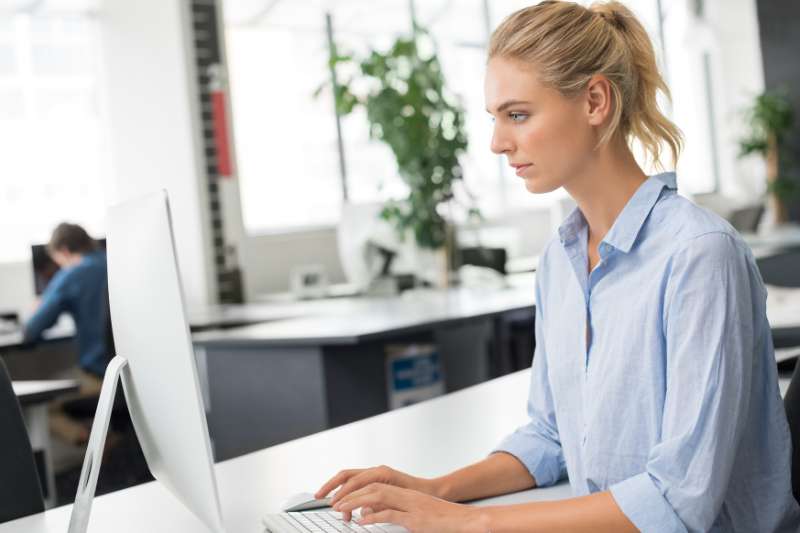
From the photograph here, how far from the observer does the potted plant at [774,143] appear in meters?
10.8

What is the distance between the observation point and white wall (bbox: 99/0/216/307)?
6.66 metres

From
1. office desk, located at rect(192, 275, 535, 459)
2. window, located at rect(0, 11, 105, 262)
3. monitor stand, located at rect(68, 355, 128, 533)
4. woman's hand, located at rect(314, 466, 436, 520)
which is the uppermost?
window, located at rect(0, 11, 105, 262)

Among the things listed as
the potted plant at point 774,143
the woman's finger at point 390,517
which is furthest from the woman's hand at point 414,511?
the potted plant at point 774,143

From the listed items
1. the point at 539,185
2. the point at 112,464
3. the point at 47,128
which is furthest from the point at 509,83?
the point at 47,128

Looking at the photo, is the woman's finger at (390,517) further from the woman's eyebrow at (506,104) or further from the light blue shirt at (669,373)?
the woman's eyebrow at (506,104)

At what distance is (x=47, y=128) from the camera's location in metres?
7.01

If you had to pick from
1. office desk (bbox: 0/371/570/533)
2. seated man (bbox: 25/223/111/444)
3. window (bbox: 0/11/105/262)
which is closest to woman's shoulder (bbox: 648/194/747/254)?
office desk (bbox: 0/371/570/533)

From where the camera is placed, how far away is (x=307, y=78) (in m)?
8.88

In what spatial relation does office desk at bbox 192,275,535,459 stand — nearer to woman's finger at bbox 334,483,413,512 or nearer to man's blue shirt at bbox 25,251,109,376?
man's blue shirt at bbox 25,251,109,376

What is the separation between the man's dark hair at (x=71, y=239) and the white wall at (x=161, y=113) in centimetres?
139

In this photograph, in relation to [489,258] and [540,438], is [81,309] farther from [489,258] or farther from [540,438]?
[540,438]

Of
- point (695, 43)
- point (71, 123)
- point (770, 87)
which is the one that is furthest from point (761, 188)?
point (71, 123)

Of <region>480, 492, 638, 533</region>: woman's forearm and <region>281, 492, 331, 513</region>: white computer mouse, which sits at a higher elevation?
<region>480, 492, 638, 533</region>: woman's forearm

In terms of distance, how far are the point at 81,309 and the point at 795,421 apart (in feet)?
13.6
